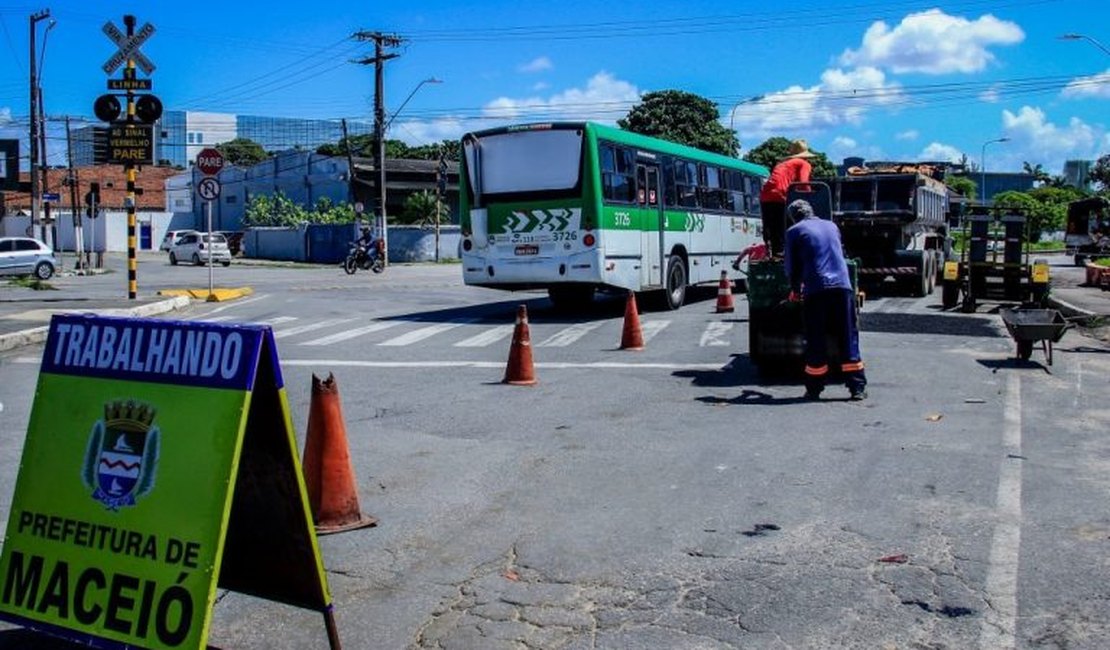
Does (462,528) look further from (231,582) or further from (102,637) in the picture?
(102,637)

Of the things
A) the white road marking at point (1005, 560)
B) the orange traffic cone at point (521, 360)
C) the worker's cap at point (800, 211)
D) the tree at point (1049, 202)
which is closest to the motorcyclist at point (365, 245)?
the orange traffic cone at point (521, 360)

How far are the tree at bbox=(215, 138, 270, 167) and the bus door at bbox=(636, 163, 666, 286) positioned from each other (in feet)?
337

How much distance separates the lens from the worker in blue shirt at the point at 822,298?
9.72m

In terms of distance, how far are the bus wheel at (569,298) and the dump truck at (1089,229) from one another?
3209 centimetres

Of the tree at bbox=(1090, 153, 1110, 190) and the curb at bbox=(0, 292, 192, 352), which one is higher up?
the tree at bbox=(1090, 153, 1110, 190)

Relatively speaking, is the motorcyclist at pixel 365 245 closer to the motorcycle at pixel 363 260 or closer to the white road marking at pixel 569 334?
the motorcycle at pixel 363 260

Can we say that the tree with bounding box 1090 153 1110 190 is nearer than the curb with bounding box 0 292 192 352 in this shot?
No

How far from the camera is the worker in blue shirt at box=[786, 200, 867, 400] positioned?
972cm

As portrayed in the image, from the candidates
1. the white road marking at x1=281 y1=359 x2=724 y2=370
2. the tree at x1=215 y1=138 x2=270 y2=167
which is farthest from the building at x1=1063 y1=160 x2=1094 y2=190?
the white road marking at x1=281 y1=359 x2=724 y2=370

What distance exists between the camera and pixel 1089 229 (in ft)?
166

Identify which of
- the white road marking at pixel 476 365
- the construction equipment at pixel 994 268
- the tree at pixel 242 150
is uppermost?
the tree at pixel 242 150

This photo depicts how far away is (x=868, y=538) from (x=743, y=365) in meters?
6.67

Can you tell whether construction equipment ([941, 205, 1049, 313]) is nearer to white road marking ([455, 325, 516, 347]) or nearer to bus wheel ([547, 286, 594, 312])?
bus wheel ([547, 286, 594, 312])

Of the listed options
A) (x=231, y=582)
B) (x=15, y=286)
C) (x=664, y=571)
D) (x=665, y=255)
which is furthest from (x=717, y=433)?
A: (x=15, y=286)
